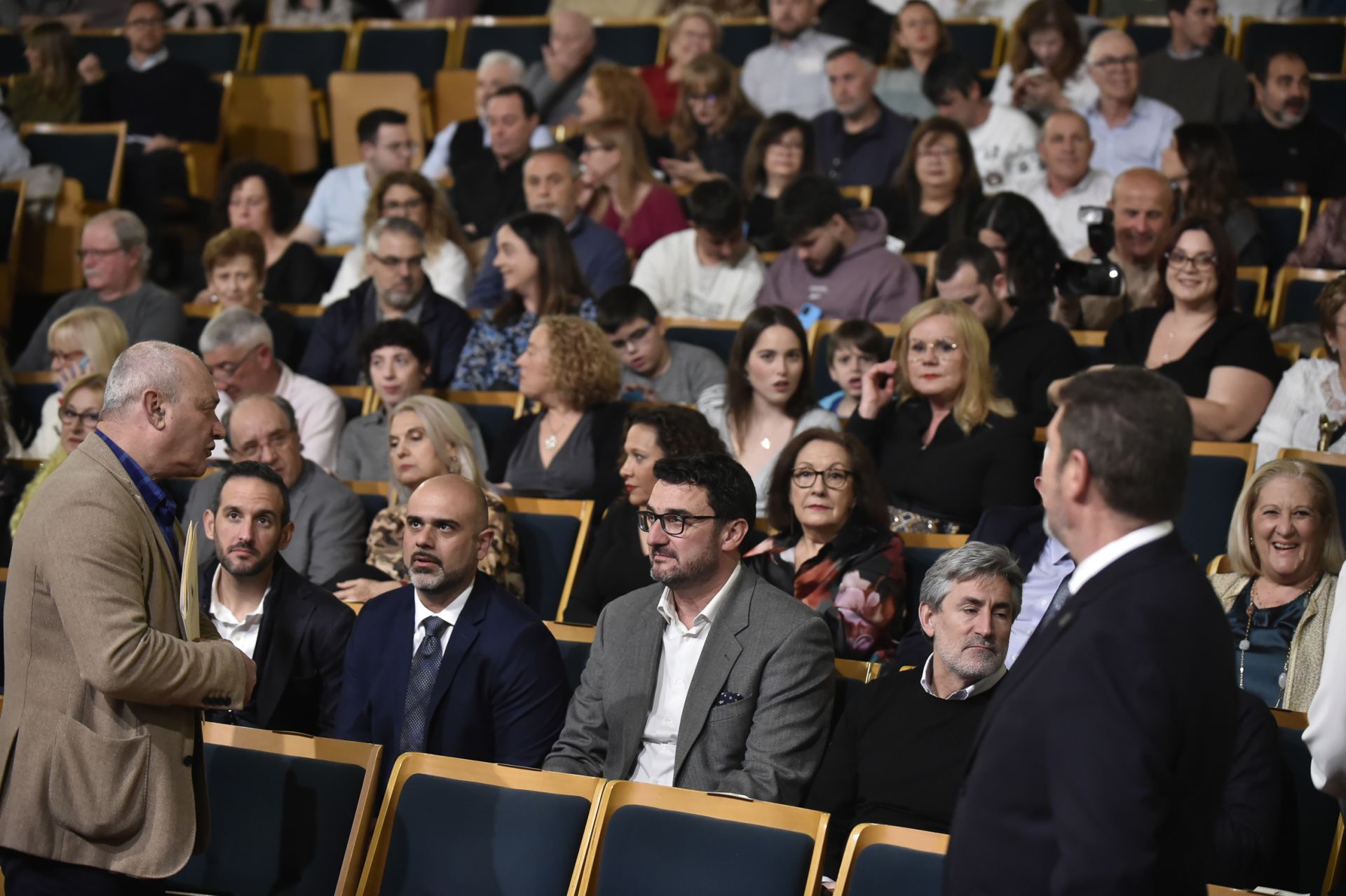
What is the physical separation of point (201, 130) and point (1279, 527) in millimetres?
5148

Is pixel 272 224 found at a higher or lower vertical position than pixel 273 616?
higher

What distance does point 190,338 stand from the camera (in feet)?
16.8

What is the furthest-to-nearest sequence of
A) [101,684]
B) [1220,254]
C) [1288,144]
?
[1288,144], [1220,254], [101,684]

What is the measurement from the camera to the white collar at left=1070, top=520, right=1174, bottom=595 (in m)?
1.56

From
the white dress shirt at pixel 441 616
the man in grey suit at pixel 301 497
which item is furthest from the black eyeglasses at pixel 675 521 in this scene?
the man in grey suit at pixel 301 497

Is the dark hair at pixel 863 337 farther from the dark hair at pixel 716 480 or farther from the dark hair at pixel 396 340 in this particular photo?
the dark hair at pixel 716 480

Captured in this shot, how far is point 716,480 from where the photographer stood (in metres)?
2.79

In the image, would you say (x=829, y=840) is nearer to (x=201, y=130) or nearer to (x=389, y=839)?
(x=389, y=839)

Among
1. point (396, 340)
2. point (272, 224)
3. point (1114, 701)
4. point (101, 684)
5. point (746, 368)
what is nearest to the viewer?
point (1114, 701)

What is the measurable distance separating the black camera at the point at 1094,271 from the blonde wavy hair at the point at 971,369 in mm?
798

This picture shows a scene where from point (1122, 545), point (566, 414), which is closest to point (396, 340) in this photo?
point (566, 414)

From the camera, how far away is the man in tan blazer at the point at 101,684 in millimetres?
1941

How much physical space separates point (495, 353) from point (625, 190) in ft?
3.73

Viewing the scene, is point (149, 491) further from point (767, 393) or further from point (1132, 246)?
point (1132, 246)
